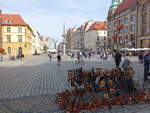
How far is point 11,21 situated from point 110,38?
40374 mm

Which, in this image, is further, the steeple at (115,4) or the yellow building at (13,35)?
the steeple at (115,4)

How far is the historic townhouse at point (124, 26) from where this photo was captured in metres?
68.4

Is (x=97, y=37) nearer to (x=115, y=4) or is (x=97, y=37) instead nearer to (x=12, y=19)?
(x=115, y=4)

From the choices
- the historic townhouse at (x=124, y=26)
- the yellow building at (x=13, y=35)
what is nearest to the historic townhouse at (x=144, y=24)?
the historic townhouse at (x=124, y=26)

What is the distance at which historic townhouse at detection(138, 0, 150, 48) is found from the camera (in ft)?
194

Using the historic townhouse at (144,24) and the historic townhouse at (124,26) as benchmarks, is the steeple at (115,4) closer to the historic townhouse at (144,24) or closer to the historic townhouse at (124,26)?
the historic townhouse at (124,26)

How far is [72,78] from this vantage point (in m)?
8.02

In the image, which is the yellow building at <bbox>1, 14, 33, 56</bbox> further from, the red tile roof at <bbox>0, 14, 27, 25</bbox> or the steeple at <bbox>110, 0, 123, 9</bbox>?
the steeple at <bbox>110, 0, 123, 9</bbox>

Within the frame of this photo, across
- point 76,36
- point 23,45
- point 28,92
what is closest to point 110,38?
point 23,45

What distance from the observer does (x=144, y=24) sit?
61.6 metres

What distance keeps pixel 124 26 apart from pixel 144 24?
1514cm

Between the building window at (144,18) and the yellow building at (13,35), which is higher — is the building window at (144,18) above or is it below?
above

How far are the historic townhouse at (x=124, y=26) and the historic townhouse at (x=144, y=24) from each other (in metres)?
2.62

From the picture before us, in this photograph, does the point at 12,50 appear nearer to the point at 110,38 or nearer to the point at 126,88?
the point at 110,38
